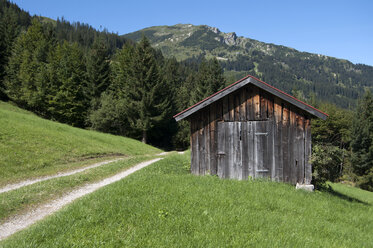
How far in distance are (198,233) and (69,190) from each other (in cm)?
787

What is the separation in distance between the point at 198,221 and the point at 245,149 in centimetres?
617

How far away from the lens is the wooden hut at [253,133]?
11438 mm

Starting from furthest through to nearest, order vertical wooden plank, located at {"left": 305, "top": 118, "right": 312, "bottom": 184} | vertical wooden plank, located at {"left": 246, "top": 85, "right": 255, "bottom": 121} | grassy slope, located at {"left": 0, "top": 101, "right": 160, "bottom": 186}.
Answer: grassy slope, located at {"left": 0, "top": 101, "right": 160, "bottom": 186}
vertical wooden plank, located at {"left": 246, "top": 85, "right": 255, "bottom": 121}
vertical wooden plank, located at {"left": 305, "top": 118, "right": 312, "bottom": 184}

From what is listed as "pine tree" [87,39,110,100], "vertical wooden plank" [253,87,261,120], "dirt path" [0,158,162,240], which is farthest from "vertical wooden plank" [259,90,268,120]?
"pine tree" [87,39,110,100]

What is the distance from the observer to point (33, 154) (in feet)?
57.9

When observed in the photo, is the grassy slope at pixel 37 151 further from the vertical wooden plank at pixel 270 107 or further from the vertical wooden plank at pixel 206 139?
the vertical wooden plank at pixel 270 107

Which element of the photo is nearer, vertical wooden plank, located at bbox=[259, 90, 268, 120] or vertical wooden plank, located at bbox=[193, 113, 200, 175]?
vertical wooden plank, located at bbox=[259, 90, 268, 120]

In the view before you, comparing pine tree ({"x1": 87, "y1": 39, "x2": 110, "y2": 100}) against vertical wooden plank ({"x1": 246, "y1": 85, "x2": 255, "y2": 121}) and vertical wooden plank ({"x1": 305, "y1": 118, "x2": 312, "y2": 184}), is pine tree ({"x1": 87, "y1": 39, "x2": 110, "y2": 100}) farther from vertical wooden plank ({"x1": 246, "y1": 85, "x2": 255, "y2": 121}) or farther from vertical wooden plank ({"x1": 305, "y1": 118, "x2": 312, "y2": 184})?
vertical wooden plank ({"x1": 305, "y1": 118, "x2": 312, "y2": 184})

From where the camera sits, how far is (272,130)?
38.2 ft

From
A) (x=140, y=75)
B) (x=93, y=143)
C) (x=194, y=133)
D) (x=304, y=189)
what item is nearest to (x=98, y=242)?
(x=194, y=133)

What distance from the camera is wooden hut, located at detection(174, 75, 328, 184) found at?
11.4 metres

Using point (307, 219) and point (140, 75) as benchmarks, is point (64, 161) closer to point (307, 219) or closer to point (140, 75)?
point (307, 219)

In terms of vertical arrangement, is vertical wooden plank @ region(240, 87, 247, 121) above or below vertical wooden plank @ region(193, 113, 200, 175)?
above

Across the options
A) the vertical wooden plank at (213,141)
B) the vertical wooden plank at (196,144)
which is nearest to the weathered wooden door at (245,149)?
the vertical wooden plank at (213,141)
